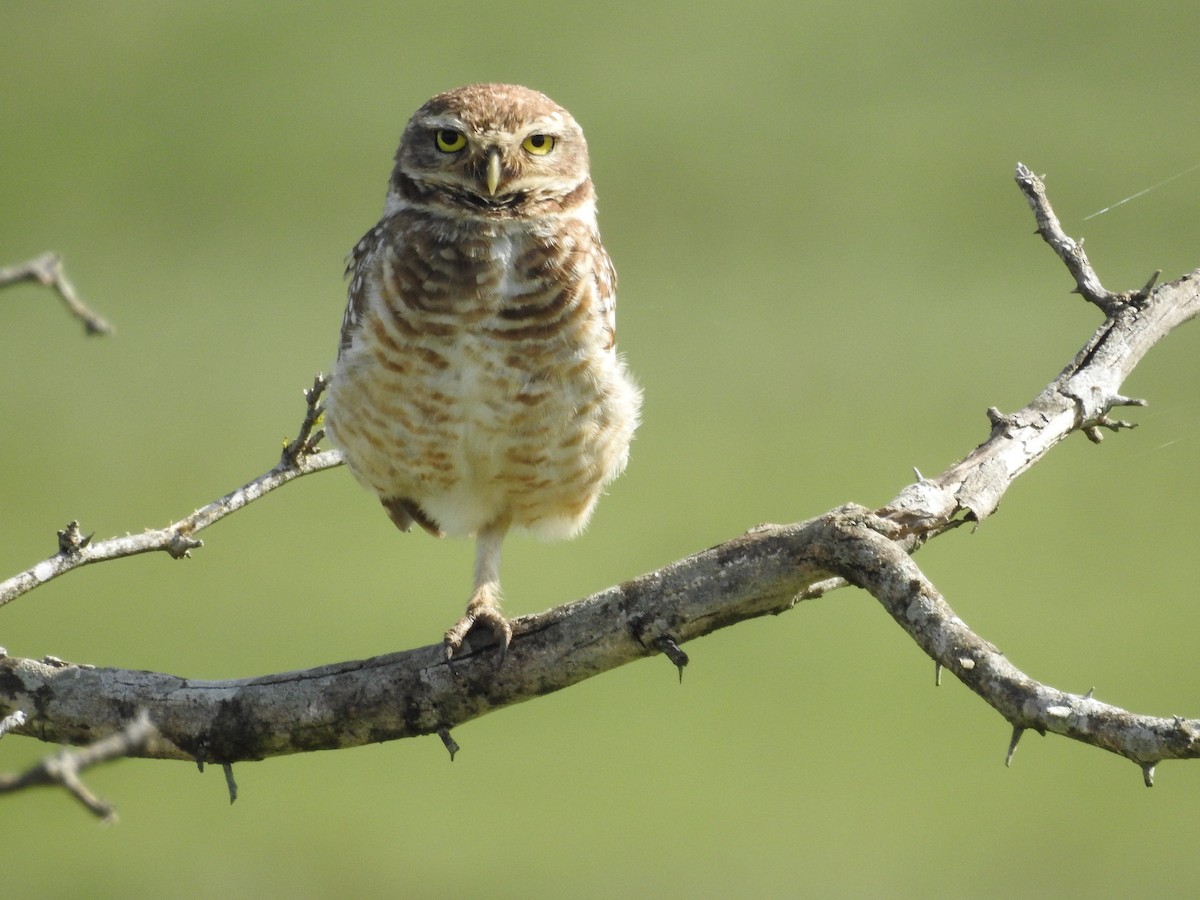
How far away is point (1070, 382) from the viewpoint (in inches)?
111

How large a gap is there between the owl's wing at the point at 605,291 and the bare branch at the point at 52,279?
6.39 ft

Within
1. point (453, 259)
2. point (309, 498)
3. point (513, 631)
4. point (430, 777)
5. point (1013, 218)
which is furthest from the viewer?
point (1013, 218)

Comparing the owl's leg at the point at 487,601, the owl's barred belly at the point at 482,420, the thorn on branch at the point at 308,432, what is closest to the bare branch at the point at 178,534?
the thorn on branch at the point at 308,432

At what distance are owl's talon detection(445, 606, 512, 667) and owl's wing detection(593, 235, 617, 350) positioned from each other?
2.30 ft

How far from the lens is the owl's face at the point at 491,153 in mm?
3229

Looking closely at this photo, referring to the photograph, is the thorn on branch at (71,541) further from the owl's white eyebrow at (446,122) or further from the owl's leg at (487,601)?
the owl's white eyebrow at (446,122)

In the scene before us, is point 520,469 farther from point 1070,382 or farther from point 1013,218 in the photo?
point 1013,218

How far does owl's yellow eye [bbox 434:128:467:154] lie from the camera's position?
10.7ft

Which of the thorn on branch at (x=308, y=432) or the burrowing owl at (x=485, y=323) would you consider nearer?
the thorn on branch at (x=308, y=432)

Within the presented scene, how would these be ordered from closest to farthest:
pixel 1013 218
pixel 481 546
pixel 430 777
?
pixel 481 546
pixel 430 777
pixel 1013 218

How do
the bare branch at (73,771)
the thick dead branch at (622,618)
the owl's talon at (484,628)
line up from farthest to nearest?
the owl's talon at (484,628)
the thick dead branch at (622,618)
the bare branch at (73,771)

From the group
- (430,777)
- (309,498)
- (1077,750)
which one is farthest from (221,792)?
(1077,750)

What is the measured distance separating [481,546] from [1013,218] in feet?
61.3

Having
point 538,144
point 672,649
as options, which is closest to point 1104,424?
point 672,649
